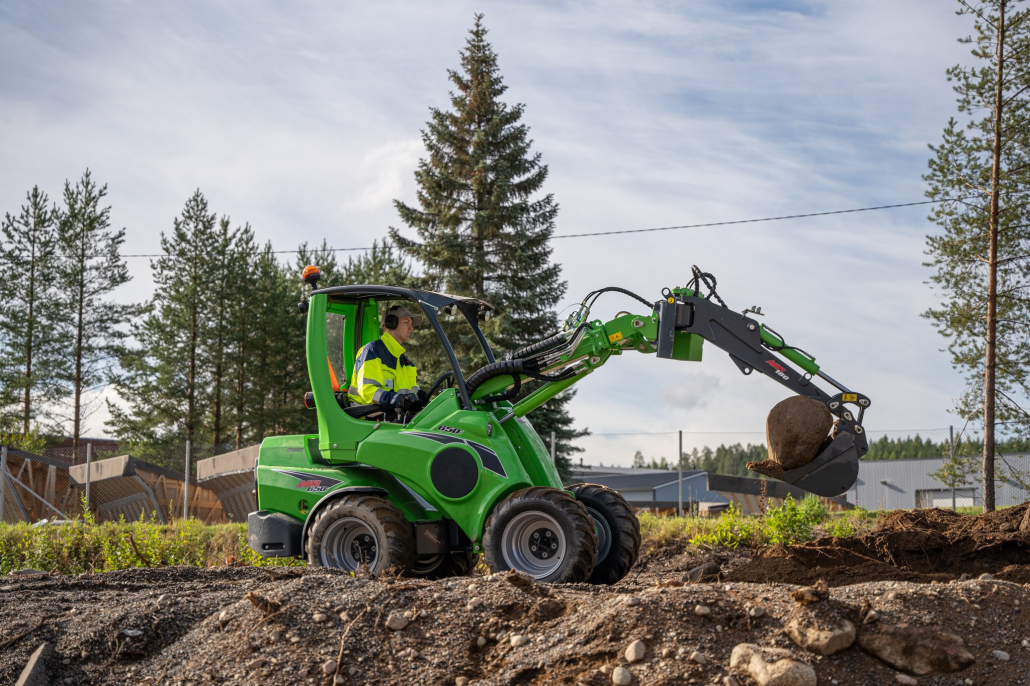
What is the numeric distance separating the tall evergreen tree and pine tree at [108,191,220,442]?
1315 cm

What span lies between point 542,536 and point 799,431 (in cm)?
220

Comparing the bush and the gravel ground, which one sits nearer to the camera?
the gravel ground

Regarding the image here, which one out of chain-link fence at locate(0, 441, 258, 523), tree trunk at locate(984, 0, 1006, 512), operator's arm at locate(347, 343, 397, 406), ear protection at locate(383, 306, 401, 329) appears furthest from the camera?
chain-link fence at locate(0, 441, 258, 523)

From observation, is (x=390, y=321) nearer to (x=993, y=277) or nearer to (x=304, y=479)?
(x=304, y=479)

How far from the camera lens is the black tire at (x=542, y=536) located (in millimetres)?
6340

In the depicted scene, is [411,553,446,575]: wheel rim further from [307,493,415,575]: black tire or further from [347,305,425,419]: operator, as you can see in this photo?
[347,305,425,419]: operator

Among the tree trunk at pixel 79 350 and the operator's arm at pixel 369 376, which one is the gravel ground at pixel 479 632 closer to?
the operator's arm at pixel 369 376

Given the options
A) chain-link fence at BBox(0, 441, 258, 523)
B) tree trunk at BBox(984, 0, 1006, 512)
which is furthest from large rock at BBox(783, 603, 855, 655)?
chain-link fence at BBox(0, 441, 258, 523)

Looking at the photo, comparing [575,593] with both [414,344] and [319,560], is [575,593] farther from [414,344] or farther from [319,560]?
[414,344]

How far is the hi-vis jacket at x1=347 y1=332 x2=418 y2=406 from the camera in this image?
769 centimetres

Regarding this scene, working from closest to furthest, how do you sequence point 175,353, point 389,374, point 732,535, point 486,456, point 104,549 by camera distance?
point 486,456
point 389,374
point 732,535
point 104,549
point 175,353

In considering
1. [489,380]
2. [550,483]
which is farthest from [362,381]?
[550,483]

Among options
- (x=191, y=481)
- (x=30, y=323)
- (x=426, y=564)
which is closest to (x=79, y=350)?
(x=30, y=323)

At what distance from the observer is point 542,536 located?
6.63 meters
